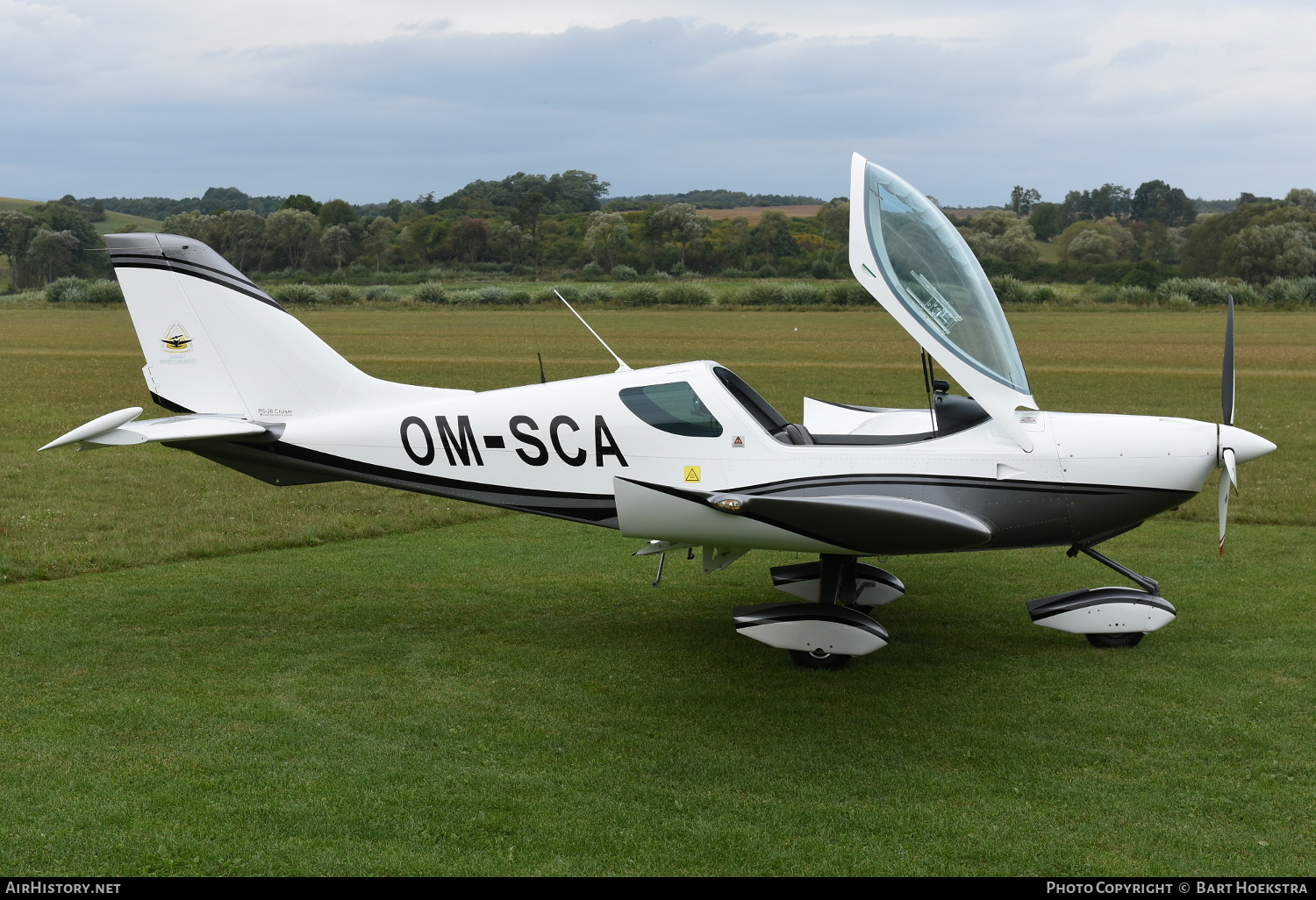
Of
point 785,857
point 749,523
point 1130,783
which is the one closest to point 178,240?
point 749,523

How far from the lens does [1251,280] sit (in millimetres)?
79562


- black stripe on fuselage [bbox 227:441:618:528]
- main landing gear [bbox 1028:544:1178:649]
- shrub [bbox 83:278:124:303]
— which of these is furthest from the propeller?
shrub [bbox 83:278:124:303]

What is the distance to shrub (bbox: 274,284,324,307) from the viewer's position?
65.9 m

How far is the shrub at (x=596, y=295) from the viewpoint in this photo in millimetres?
66062

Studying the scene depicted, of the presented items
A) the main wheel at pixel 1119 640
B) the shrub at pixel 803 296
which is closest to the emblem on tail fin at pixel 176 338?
the main wheel at pixel 1119 640

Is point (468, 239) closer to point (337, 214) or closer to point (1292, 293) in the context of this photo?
point (337, 214)

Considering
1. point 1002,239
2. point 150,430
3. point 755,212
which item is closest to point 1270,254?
point 1002,239

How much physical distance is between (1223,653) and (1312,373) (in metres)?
25.4

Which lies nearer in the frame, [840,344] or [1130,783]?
[1130,783]

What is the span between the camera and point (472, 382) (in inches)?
1057

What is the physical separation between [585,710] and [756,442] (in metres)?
2.03

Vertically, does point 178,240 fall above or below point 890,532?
above

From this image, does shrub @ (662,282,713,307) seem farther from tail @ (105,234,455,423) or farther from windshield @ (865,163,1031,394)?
windshield @ (865,163,1031,394)
